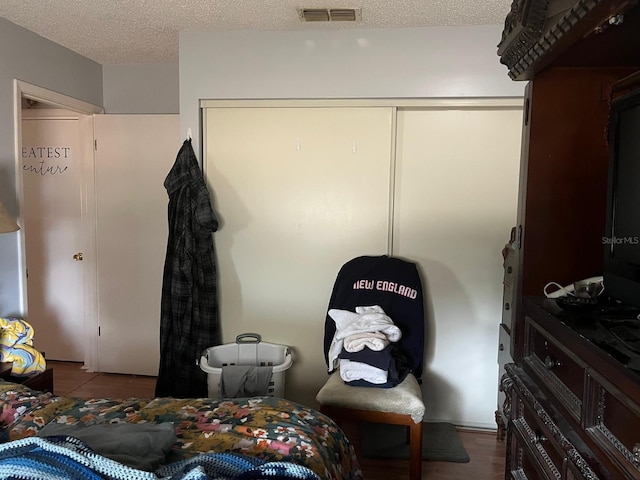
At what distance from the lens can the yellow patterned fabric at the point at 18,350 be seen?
2258mm

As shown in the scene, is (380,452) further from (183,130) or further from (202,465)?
(183,130)

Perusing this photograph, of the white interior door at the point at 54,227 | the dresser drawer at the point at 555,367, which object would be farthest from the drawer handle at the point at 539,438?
the white interior door at the point at 54,227

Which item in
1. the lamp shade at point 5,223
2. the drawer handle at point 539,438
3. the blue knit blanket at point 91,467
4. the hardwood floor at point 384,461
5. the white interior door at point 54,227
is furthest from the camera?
the white interior door at point 54,227

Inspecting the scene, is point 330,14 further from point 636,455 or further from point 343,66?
point 636,455

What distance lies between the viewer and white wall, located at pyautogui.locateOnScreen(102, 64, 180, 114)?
362cm

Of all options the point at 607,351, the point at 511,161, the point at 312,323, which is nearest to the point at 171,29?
the point at 312,323

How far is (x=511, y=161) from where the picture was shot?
281 cm

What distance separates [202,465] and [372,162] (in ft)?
6.76

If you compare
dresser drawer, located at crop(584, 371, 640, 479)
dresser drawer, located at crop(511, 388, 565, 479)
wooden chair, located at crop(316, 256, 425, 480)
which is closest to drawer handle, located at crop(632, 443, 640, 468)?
dresser drawer, located at crop(584, 371, 640, 479)

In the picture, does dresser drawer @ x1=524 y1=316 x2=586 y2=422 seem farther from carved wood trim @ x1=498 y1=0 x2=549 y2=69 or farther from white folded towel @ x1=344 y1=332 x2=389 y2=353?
white folded towel @ x1=344 y1=332 x2=389 y2=353

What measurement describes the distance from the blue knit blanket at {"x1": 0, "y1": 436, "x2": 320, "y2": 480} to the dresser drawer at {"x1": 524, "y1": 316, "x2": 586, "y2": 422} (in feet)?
2.00

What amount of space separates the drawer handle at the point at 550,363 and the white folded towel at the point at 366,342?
124 centimetres

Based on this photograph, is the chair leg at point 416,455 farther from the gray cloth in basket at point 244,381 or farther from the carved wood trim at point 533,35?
the carved wood trim at point 533,35

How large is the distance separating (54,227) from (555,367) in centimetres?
385
